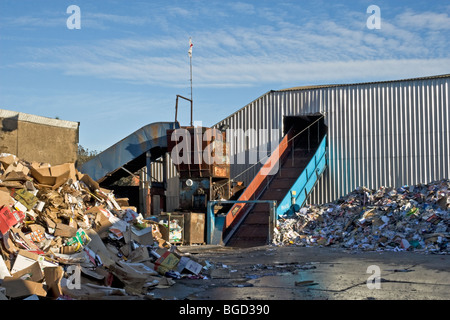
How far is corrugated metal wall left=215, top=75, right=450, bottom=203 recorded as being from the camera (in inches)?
810

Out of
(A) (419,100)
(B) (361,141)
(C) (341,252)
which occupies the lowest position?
(C) (341,252)

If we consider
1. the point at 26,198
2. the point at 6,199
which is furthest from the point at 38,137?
the point at 6,199

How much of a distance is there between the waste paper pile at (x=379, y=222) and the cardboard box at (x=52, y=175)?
8380 mm

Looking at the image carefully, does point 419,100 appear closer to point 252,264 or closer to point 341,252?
point 341,252

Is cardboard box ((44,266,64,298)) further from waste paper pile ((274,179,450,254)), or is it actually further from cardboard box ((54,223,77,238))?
waste paper pile ((274,179,450,254))

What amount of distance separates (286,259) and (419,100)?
38.4 feet

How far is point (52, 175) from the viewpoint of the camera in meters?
9.38

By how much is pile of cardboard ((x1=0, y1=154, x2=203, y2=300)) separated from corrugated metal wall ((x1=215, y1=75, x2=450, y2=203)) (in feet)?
38.7

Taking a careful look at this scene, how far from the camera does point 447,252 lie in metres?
12.6

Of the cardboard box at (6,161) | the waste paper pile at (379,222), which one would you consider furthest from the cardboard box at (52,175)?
the waste paper pile at (379,222)

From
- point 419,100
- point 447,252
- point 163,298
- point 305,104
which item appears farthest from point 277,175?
point 163,298

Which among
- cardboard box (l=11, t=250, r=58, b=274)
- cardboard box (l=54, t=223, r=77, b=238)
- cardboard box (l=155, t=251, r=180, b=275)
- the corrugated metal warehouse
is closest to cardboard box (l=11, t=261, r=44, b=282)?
cardboard box (l=11, t=250, r=58, b=274)

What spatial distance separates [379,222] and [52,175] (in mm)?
9758
